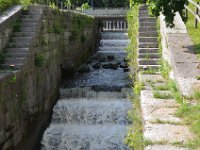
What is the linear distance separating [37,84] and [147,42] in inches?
138

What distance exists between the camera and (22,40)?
1216cm

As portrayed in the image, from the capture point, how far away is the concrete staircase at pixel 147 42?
10.9 meters

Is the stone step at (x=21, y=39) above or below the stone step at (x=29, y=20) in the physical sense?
below

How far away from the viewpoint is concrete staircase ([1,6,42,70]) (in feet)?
36.3

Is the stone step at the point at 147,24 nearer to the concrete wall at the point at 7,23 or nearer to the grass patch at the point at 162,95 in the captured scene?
the concrete wall at the point at 7,23

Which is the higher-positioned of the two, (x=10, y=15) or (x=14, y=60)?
(x=10, y=15)

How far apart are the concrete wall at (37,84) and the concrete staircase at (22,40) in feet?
0.61

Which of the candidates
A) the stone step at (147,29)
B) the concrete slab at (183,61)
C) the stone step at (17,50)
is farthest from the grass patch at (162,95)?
the stone step at (147,29)

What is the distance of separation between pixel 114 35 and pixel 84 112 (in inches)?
846

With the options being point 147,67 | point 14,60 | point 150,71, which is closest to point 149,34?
point 147,67

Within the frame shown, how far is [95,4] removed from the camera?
72938 millimetres

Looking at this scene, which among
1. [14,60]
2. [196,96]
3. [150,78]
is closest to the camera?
[196,96]

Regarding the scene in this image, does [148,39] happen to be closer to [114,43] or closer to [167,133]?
[167,133]

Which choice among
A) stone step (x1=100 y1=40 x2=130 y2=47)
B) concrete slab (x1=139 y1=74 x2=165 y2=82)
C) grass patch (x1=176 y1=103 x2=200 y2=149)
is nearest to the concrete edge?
concrete slab (x1=139 y1=74 x2=165 y2=82)
